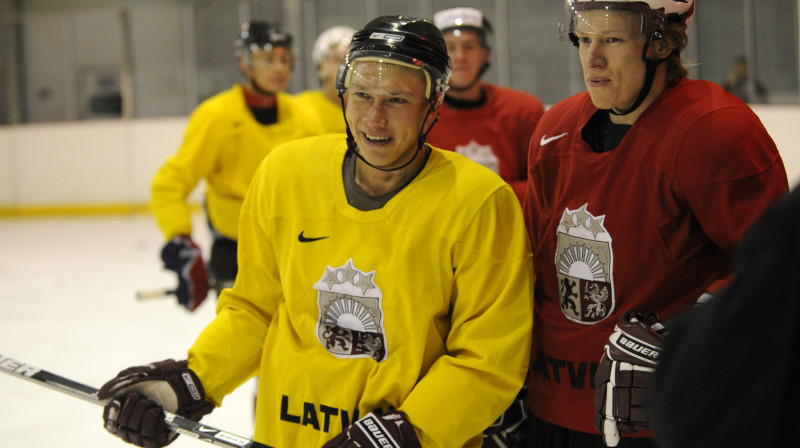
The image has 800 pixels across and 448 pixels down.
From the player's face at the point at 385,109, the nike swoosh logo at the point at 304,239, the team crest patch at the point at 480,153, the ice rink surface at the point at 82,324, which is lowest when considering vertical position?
the ice rink surface at the point at 82,324

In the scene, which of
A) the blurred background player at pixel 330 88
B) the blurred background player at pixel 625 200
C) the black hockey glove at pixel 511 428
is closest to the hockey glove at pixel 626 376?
the blurred background player at pixel 625 200

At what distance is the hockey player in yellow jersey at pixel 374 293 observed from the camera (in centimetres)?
140

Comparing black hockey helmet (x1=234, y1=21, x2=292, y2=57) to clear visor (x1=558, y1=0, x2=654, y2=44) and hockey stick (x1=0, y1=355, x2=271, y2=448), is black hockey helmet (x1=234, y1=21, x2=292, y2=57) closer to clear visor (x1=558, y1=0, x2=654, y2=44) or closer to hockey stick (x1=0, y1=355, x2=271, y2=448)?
hockey stick (x1=0, y1=355, x2=271, y2=448)

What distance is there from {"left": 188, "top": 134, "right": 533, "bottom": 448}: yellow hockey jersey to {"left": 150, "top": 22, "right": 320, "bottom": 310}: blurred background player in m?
1.39

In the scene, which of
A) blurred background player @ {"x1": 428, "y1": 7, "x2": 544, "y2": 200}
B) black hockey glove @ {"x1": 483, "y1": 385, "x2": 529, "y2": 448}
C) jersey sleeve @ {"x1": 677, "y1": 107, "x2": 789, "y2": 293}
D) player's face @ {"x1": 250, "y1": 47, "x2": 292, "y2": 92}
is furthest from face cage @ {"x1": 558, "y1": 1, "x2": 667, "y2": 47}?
player's face @ {"x1": 250, "y1": 47, "x2": 292, "y2": 92}

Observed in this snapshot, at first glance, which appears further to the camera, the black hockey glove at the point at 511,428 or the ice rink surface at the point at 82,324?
the ice rink surface at the point at 82,324

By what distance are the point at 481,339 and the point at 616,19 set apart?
1.95 feet

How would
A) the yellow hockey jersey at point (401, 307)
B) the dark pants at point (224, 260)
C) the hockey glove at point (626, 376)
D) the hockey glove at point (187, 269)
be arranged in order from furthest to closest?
the dark pants at point (224, 260), the hockey glove at point (187, 269), the yellow hockey jersey at point (401, 307), the hockey glove at point (626, 376)

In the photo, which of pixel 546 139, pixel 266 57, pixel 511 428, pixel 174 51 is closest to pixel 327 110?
pixel 266 57

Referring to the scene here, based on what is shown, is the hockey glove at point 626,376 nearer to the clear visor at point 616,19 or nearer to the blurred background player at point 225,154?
the clear visor at point 616,19

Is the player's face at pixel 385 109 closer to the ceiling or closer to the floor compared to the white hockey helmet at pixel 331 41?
closer to the floor

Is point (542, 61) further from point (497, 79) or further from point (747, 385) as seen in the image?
point (747, 385)

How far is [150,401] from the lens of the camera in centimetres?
148

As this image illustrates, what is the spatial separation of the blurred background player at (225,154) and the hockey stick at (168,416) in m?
1.10
